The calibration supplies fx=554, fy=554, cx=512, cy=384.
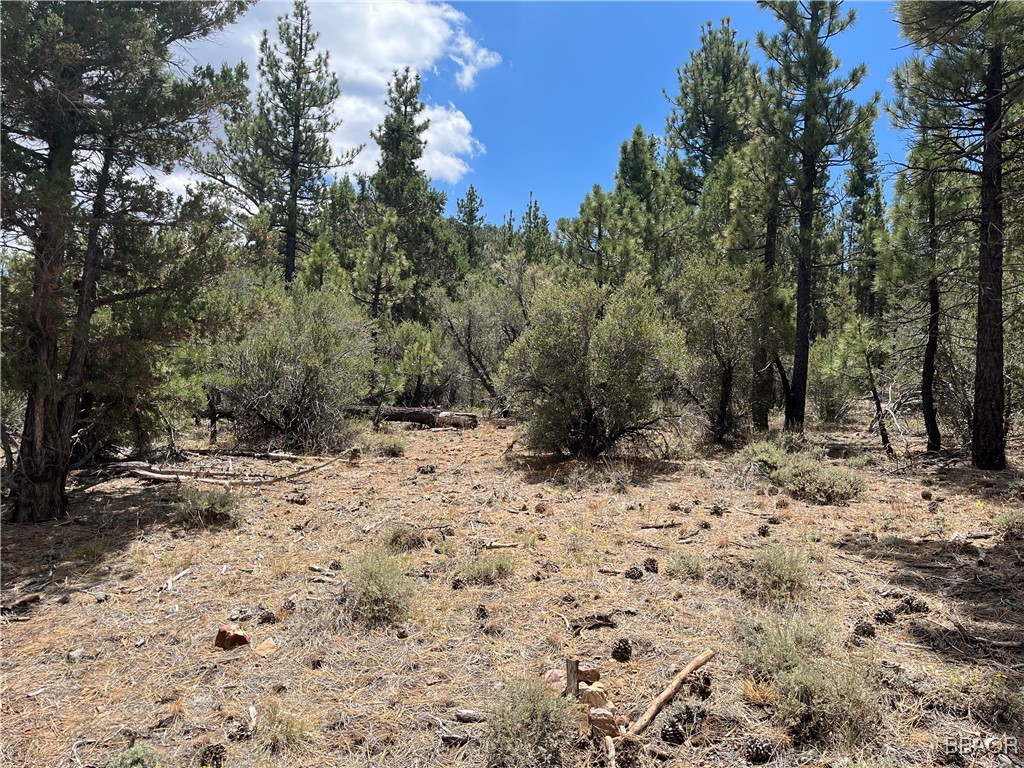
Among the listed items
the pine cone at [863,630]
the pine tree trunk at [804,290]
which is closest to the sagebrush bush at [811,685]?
the pine cone at [863,630]

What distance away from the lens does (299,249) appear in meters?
20.6

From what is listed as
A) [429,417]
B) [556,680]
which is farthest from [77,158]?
[429,417]

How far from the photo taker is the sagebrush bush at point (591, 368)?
31.9ft

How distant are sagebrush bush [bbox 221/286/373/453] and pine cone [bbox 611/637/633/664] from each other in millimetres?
8727

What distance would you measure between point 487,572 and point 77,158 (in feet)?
21.0

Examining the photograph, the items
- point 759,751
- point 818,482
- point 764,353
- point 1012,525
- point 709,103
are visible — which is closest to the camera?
point 759,751

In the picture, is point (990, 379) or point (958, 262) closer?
point (990, 379)

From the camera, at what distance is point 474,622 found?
12.9ft

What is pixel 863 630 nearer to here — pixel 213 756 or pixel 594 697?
pixel 594 697

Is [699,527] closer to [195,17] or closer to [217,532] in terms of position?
[217,532]

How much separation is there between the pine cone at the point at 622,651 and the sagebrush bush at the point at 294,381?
8.73 m

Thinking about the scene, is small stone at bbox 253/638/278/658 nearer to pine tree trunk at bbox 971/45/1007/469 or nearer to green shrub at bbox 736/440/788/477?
green shrub at bbox 736/440/788/477

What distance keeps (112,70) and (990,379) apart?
41.4 ft

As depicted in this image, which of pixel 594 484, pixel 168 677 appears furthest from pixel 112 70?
pixel 594 484
